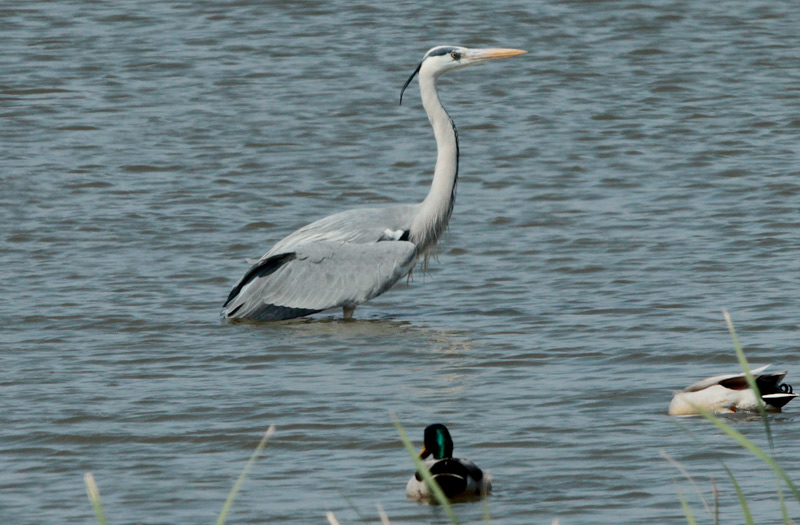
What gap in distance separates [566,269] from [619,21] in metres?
10.1

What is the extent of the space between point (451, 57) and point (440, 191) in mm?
941

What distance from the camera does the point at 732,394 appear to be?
731 cm

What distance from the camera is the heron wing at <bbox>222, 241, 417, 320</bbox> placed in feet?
32.8

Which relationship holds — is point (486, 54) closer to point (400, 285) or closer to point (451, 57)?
point (451, 57)

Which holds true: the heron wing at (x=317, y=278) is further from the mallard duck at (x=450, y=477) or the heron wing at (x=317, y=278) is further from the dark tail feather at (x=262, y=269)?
the mallard duck at (x=450, y=477)

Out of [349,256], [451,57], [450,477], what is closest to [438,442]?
[450,477]

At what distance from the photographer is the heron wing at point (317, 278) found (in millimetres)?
9992

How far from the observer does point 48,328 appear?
9688mm

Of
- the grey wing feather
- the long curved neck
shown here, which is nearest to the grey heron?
the long curved neck

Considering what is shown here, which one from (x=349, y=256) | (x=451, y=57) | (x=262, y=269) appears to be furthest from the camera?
(x=451, y=57)

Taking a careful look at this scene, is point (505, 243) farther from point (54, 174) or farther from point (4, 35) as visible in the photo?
point (4, 35)

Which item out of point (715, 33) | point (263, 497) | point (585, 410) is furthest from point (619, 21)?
point (263, 497)

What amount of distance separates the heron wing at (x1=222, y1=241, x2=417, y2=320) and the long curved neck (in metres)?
0.19

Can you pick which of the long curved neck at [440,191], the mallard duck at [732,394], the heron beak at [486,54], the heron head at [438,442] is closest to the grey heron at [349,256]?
the long curved neck at [440,191]
